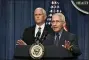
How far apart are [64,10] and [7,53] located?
108 centimetres

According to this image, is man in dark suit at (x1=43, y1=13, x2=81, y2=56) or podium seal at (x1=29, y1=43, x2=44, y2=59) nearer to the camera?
podium seal at (x1=29, y1=43, x2=44, y2=59)

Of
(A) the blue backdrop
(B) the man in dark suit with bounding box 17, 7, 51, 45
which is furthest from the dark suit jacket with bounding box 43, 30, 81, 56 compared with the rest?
(A) the blue backdrop

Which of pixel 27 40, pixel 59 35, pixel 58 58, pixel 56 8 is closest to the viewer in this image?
pixel 58 58

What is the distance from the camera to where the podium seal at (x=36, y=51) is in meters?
1.85

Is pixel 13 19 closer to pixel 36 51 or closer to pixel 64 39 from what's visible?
pixel 64 39

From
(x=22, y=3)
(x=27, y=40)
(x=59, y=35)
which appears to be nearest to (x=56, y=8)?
(x=22, y=3)

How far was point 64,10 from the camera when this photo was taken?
4109 mm

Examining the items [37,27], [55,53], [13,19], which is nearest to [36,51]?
[55,53]

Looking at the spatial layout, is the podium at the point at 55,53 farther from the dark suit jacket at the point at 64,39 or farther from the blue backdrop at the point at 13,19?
the blue backdrop at the point at 13,19

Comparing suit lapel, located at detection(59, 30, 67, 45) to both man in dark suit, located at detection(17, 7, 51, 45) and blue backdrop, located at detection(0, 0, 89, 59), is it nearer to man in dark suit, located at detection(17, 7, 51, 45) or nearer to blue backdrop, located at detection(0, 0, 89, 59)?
man in dark suit, located at detection(17, 7, 51, 45)

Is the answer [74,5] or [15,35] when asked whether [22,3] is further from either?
[74,5]

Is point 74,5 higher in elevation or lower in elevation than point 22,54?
higher

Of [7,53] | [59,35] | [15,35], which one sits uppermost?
[59,35]

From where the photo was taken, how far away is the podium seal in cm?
185
